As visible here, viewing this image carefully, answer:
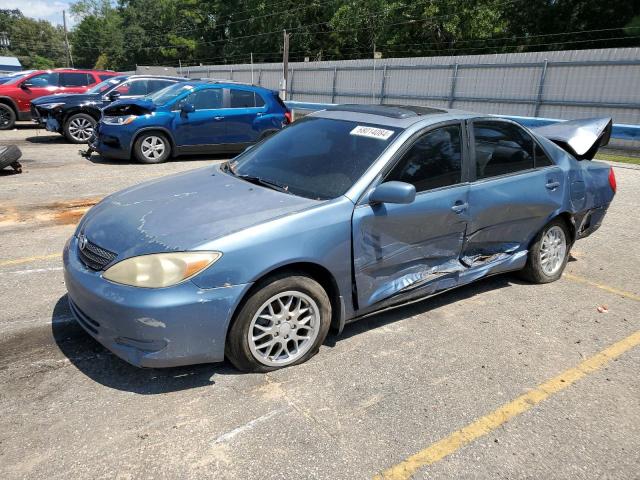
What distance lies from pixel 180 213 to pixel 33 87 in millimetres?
14535

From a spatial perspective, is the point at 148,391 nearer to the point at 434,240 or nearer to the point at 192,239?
the point at 192,239

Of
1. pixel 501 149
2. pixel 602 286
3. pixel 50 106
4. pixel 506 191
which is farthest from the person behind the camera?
pixel 50 106

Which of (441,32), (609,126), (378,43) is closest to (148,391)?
(609,126)

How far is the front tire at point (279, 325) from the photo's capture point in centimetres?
305

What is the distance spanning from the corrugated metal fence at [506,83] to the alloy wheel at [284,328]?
13.2 m

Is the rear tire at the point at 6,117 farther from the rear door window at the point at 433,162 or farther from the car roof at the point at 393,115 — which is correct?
the rear door window at the point at 433,162

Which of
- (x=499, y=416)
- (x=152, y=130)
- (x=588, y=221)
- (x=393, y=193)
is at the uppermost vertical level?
(x=393, y=193)

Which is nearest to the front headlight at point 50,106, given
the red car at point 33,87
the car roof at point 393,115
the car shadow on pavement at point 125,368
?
the red car at point 33,87

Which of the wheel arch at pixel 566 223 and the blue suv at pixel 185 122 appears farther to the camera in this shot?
the blue suv at pixel 185 122

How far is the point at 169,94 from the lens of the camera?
10.8m

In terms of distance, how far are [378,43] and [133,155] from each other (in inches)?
1268

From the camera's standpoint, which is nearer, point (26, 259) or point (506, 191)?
point (506, 191)

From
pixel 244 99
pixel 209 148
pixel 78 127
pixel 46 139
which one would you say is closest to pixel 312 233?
pixel 209 148

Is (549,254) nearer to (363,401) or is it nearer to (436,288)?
(436,288)
